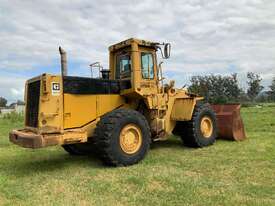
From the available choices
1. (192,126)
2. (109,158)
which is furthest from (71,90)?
(192,126)

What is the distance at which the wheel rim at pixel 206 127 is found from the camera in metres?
10.5

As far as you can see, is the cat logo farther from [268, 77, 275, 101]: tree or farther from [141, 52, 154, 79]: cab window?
[268, 77, 275, 101]: tree

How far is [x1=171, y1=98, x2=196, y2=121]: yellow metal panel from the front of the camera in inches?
396

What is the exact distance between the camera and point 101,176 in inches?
291

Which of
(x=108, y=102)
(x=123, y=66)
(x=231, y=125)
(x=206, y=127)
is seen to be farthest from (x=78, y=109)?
(x=231, y=125)

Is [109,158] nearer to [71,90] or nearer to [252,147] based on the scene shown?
[71,90]

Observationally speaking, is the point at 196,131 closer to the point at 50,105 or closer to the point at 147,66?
the point at 147,66

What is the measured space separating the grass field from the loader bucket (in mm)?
1133

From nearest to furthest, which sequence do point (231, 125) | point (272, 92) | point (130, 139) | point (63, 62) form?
point (63, 62) → point (130, 139) → point (231, 125) → point (272, 92)

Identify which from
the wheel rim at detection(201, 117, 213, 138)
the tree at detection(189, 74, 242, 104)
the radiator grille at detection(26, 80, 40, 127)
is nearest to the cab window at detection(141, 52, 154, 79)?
the wheel rim at detection(201, 117, 213, 138)

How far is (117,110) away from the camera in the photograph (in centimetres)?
832

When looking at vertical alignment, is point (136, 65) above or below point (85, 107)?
above

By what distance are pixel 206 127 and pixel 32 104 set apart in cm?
490

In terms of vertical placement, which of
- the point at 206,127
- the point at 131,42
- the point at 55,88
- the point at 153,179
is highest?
the point at 131,42
